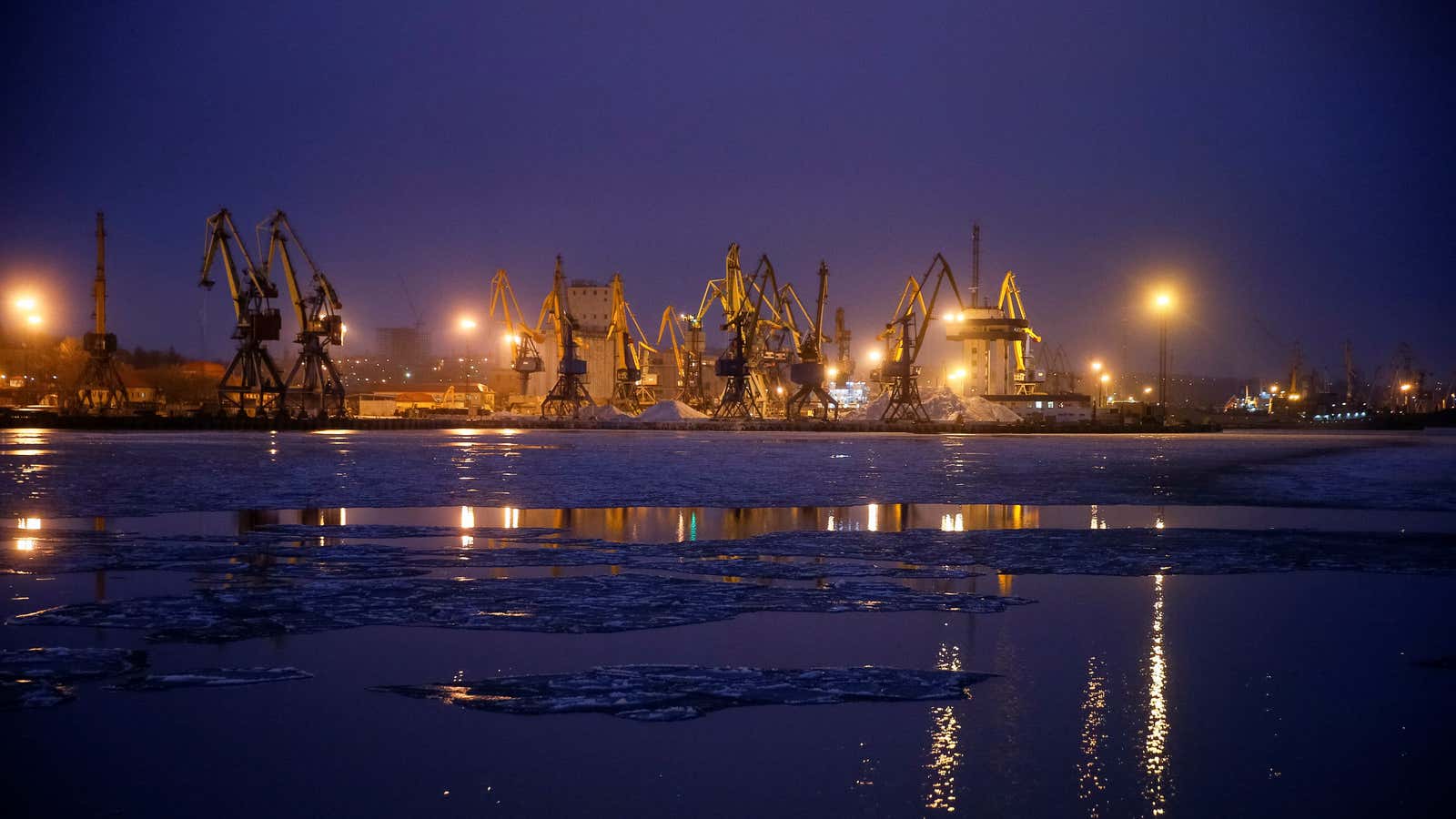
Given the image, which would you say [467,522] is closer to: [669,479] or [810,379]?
[669,479]

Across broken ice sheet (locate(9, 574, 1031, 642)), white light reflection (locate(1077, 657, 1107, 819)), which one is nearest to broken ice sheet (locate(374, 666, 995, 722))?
white light reflection (locate(1077, 657, 1107, 819))

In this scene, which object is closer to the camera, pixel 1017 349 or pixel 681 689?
pixel 681 689

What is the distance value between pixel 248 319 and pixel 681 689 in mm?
69787

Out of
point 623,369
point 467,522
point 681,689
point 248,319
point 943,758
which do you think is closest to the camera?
point 943,758

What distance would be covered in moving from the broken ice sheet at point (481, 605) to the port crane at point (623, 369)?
84.6 meters

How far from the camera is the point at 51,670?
564 cm

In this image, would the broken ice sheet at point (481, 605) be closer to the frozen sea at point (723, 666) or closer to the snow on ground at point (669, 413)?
the frozen sea at point (723, 666)

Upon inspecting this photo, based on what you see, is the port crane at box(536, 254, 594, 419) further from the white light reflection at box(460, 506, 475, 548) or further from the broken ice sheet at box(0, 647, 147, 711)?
the broken ice sheet at box(0, 647, 147, 711)

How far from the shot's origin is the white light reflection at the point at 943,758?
388cm

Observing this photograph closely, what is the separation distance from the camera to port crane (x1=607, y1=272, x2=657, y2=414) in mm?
94700

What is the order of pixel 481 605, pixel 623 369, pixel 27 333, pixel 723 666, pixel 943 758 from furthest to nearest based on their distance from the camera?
pixel 27 333
pixel 623 369
pixel 481 605
pixel 723 666
pixel 943 758

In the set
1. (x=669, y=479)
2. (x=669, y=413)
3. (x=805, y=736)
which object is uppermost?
(x=669, y=413)

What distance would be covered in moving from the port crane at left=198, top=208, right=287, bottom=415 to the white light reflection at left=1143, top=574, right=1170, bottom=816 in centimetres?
6776

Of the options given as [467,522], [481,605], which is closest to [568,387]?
[467,522]
